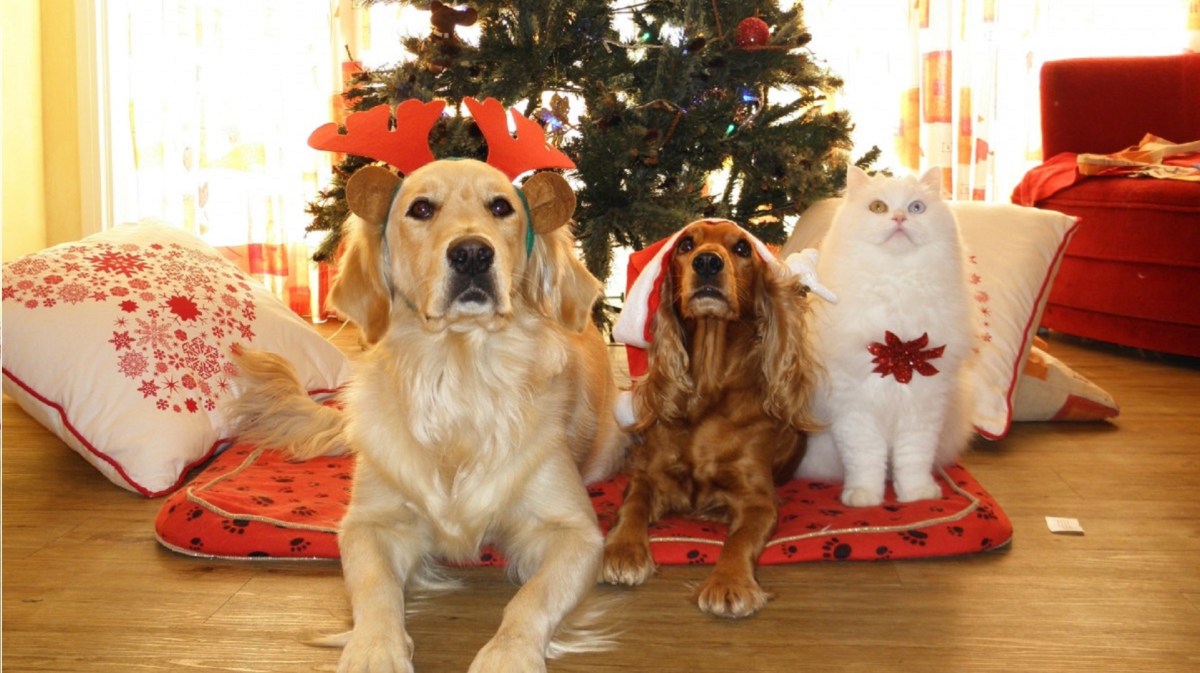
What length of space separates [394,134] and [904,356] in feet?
4.07

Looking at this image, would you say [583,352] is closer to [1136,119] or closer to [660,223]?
[660,223]

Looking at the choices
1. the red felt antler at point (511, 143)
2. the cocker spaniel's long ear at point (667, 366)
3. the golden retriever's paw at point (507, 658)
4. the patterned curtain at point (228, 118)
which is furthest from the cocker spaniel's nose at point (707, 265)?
the patterned curtain at point (228, 118)

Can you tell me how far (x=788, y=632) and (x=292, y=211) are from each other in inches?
179

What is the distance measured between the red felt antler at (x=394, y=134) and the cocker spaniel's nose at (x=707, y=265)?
2.03 feet

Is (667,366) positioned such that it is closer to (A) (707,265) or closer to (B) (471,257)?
(A) (707,265)

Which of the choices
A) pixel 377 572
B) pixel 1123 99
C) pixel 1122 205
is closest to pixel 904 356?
pixel 377 572

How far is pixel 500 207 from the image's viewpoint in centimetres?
219

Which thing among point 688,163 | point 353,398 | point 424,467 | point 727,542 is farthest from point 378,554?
point 688,163

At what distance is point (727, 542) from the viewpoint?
2.31 metres

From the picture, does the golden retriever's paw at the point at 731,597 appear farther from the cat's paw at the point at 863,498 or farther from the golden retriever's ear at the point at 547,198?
the golden retriever's ear at the point at 547,198

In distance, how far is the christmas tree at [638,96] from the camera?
11.5 ft

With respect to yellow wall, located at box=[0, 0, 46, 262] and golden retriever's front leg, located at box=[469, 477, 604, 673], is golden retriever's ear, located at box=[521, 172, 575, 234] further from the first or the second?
yellow wall, located at box=[0, 0, 46, 262]

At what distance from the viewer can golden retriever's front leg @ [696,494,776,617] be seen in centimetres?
207

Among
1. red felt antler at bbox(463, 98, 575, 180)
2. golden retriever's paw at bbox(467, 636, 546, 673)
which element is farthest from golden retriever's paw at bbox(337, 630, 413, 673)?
red felt antler at bbox(463, 98, 575, 180)
